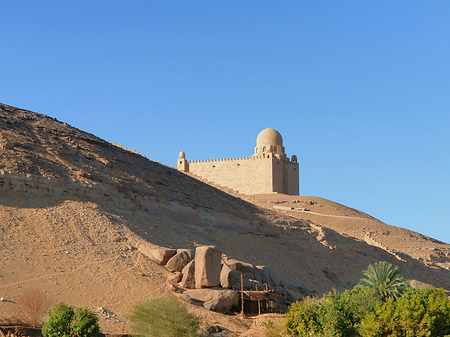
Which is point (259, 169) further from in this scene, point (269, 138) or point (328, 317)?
point (328, 317)

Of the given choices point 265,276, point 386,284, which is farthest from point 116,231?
point 386,284

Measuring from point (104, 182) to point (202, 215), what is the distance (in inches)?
173

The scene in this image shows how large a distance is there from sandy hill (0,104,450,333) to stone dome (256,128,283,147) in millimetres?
19679

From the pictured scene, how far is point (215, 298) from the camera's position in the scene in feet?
62.0

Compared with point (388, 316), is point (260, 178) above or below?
above

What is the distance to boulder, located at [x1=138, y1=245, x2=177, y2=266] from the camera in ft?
68.3

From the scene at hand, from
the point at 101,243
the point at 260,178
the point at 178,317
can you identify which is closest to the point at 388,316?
the point at 178,317

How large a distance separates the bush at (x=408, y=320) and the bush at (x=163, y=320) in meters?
4.07

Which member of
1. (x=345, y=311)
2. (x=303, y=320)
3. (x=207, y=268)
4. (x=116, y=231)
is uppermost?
(x=116, y=231)

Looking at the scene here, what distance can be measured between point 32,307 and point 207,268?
5036 millimetres

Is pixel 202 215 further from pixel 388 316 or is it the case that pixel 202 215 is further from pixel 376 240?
pixel 376 240

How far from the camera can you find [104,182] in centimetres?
2564

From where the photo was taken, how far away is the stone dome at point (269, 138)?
5681 centimetres

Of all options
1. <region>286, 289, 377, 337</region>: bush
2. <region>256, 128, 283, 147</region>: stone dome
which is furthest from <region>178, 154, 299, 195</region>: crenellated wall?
<region>286, 289, 377, 337</region>: bush
